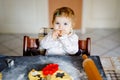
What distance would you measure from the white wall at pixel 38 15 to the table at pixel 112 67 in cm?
190

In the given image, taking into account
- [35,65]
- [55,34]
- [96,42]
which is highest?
[55,34]

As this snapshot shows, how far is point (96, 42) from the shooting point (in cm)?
306

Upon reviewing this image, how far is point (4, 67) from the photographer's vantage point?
3.94ft

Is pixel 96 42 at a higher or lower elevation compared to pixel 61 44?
lower

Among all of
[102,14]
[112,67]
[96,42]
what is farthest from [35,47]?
[102,14]

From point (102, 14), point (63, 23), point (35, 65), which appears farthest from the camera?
point (102, 14)

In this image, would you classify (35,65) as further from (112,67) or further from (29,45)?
(112,67)

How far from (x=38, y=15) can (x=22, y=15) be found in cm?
22

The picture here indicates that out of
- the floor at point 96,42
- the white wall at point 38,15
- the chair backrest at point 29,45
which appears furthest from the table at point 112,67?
the white wall at point 38,15

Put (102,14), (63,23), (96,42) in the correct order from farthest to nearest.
A: (102,14) < (96,42) < (63,23)

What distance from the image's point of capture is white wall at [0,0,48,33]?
3.19 metres

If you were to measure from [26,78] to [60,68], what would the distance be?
0.19m

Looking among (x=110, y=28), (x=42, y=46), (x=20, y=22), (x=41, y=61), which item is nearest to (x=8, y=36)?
(x=20, y=22)

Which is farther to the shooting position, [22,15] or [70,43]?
[22,15]
